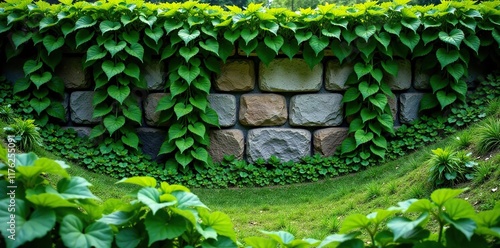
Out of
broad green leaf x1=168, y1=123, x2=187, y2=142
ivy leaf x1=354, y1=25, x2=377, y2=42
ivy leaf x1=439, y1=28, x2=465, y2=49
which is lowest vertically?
broad green leaf x1=168, y1=123, x2=187, y2=142

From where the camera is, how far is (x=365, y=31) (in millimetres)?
4684

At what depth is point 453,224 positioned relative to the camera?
1651 mm

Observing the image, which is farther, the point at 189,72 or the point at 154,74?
the point at 154,74

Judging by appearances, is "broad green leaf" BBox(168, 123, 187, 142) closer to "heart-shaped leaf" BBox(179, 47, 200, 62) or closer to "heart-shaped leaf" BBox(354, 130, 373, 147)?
"heart-shaped leaf" BBox(179, 47, 200, 62)

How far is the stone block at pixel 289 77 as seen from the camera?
489 centimetres

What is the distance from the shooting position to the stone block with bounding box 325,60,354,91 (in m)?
4.90

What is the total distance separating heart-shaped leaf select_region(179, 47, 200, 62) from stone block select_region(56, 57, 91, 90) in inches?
39.9

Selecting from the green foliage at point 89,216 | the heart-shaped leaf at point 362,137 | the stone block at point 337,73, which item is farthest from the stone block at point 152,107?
the green foliage at point 89,216

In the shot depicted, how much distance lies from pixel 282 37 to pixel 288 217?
5.72ft

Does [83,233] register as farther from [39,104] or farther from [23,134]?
[39,104]

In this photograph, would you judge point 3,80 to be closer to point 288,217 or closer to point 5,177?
point 288,217

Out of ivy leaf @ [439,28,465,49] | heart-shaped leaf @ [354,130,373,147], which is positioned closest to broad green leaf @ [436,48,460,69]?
ivy leaf @ [439,28,465,49]

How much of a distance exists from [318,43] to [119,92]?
184 cm

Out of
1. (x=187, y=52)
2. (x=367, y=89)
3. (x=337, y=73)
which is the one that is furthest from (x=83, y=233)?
(x=337, y=73)
